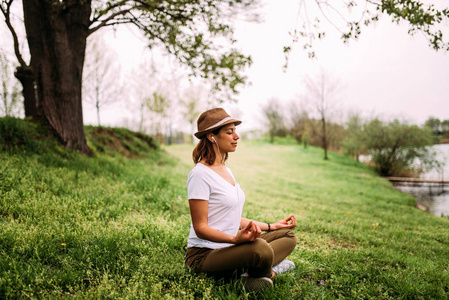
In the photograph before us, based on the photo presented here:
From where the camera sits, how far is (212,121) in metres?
2.70

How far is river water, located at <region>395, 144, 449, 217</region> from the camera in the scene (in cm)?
1251

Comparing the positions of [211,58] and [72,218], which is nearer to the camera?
[72,218]

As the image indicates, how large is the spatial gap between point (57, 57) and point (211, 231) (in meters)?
7.41

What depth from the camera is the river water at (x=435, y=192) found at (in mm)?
12508

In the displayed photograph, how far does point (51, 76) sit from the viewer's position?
→ 284 inches

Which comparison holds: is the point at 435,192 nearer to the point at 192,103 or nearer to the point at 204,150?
the point at 204,150

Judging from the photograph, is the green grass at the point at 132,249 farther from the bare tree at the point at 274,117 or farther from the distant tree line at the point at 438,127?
the bare tree at the point at 274,117

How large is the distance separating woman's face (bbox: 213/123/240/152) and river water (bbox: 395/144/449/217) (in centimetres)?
1123

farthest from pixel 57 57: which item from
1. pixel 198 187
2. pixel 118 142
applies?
pixel 198 187

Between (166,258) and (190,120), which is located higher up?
(190,120)

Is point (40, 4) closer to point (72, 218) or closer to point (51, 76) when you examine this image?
point (51, 76)

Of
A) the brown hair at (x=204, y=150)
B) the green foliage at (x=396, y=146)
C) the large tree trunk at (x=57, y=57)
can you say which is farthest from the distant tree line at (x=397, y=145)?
the brown hair at (x=204, y=150)

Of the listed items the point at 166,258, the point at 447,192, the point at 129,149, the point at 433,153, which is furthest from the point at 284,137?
the point at 166,258

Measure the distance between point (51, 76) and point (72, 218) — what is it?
514cm
